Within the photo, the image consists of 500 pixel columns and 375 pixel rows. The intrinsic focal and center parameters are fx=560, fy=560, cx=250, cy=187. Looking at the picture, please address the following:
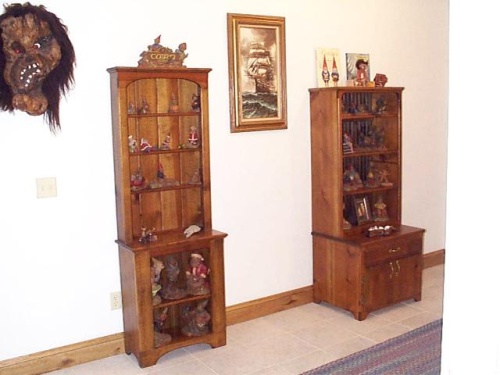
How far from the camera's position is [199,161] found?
3.64 meters

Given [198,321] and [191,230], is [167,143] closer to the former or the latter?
[191,230]

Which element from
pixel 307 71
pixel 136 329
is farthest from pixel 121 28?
pixel 136 329

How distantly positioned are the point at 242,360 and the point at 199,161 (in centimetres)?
127

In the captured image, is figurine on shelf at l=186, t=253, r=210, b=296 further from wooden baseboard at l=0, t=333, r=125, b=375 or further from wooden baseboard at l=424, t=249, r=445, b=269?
wooden baseboard at l=424, t=249, r=445, b=269

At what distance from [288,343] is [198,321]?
600 millimetres

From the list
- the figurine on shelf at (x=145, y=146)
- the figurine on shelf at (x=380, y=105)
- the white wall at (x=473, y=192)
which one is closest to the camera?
the white wall at (x=473, y=192)

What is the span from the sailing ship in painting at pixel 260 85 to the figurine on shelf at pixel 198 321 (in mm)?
1333

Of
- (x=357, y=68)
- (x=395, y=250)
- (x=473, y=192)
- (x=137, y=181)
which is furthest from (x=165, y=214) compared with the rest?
(x=473, y=192)

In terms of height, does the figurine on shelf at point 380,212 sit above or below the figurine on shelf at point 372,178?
below

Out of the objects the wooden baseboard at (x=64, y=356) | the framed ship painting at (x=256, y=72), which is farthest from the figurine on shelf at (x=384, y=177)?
the wooden baseboard at (x=64, y=356)

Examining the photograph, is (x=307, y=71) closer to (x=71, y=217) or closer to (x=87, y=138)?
(x=87, y=138)

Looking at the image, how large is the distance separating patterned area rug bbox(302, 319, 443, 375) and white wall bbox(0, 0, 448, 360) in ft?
Result: 3.17

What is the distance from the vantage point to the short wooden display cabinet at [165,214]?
3.29 meters

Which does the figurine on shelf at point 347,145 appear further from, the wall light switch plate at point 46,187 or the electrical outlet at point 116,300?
the wall light switch plate at point 46,187
